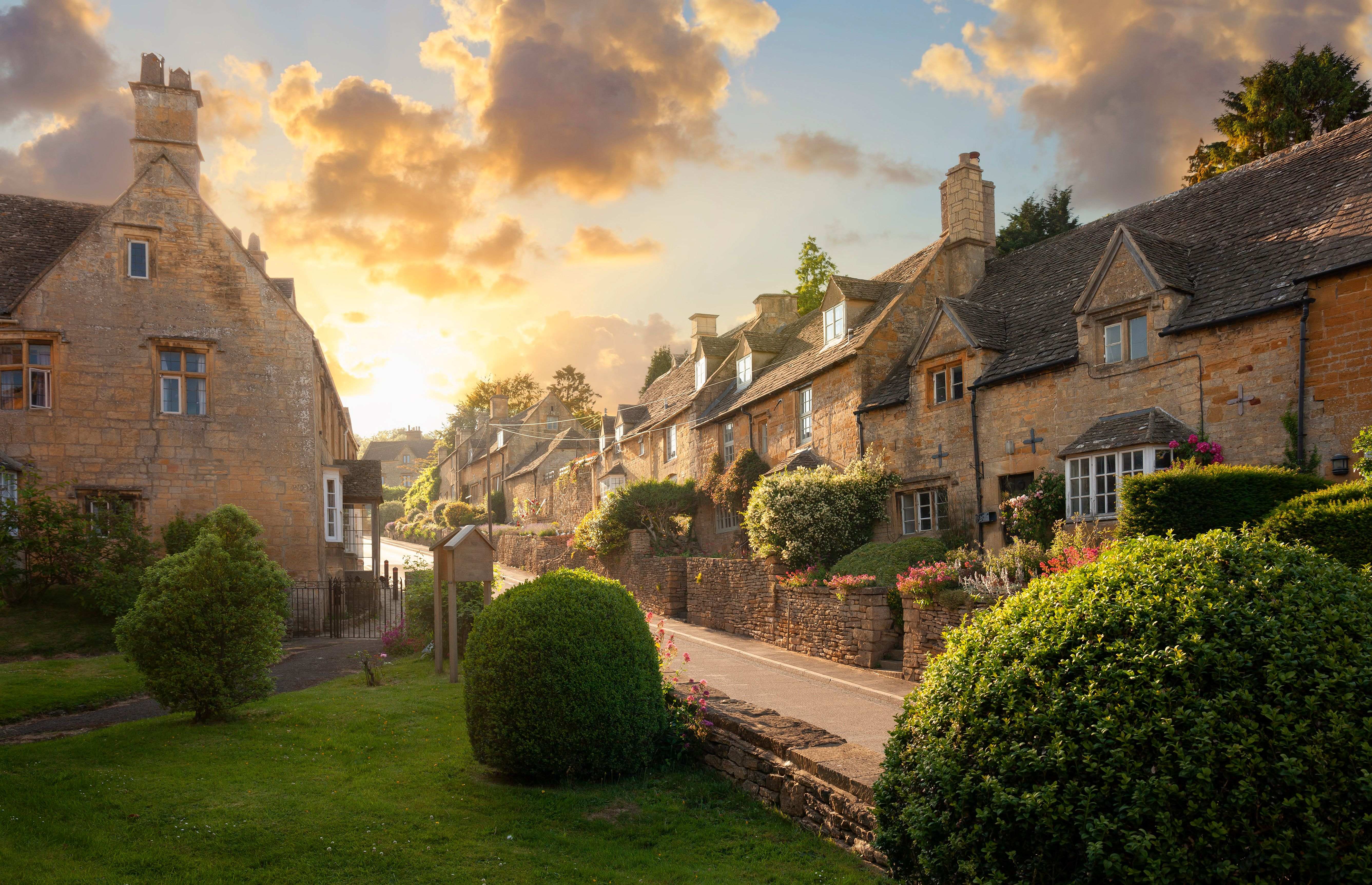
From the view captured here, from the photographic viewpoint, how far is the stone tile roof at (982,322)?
2077 centimetres

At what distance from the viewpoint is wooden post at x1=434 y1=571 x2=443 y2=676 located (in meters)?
15.7

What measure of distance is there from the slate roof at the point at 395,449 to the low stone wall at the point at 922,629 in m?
110

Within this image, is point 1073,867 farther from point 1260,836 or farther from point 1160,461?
point 1160,461

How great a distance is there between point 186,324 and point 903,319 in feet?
66.5

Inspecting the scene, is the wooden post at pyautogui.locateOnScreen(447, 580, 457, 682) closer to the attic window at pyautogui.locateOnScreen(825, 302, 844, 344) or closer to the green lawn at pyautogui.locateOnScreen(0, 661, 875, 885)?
the green lawn at pyautogui.locateOnScreen(0, 661, 875, 885)

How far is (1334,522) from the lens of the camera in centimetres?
1041

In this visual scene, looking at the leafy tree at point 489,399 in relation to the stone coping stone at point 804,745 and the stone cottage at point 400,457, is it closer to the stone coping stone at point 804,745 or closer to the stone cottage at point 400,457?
the stone cottage at point 400,457

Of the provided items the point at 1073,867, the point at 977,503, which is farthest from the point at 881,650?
the point at 1073,867

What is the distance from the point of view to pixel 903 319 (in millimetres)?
25031

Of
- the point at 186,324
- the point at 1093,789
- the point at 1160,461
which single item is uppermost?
the point at 186,324

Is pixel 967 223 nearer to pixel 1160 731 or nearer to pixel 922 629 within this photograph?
pixel 922 629

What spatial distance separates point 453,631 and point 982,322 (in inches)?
574

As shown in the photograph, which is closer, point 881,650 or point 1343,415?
point 1343,415

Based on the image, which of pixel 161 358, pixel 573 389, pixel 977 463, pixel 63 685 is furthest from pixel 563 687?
pixel 573 389
